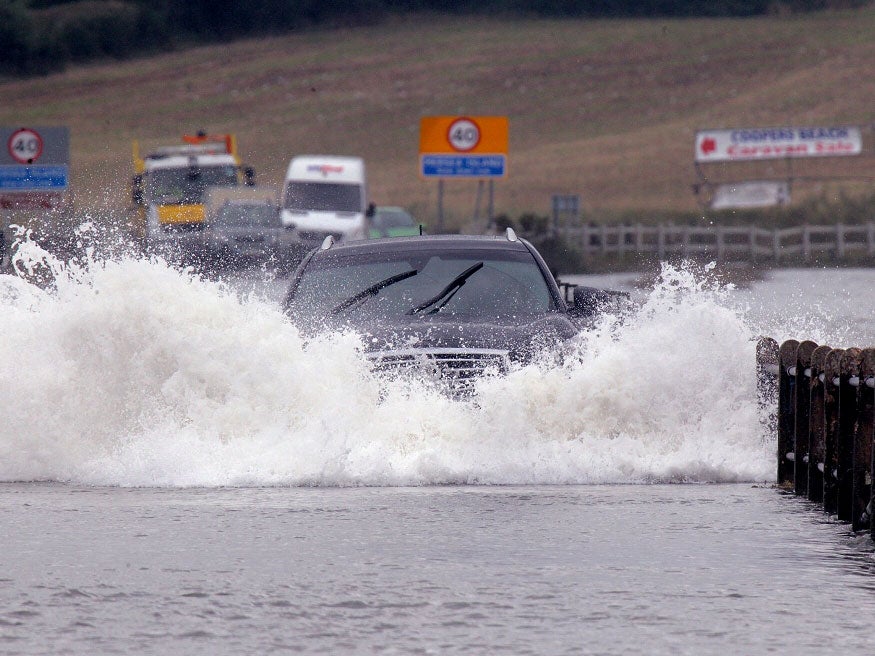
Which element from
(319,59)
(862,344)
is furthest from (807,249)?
(319,59)

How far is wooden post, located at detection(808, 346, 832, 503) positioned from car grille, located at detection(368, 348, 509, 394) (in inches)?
71.2

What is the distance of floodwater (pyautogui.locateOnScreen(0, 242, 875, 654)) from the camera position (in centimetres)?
680

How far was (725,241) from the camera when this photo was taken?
55.3 metres

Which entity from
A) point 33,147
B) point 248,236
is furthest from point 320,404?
point 248,236

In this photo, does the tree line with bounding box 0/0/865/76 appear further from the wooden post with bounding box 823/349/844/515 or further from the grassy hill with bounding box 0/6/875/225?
the wooden post with bounding box 823/349/844/515

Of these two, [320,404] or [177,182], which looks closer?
[320,404]

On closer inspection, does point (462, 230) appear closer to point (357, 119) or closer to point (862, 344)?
point (862, 344)

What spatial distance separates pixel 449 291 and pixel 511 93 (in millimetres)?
94737

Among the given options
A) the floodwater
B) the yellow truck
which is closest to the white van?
the yellow truck

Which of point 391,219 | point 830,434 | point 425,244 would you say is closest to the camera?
point 830,434

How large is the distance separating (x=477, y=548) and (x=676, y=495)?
2.13 meters

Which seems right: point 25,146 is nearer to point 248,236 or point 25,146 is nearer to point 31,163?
point 31,163

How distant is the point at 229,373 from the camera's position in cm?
1143

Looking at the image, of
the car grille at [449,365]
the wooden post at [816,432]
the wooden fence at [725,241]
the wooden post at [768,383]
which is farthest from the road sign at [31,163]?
the wooden fence at [725,241]
